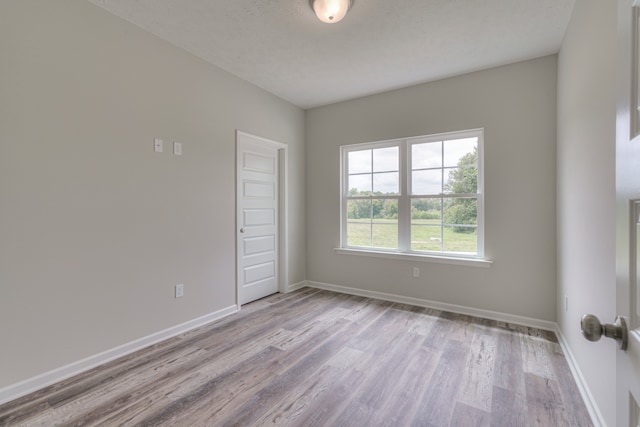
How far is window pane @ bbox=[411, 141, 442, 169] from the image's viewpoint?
137 inches

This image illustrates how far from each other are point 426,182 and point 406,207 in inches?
15.4

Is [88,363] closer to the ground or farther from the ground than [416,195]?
closer to the ground

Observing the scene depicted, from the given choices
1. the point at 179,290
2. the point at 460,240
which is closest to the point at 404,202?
the point at 460,240

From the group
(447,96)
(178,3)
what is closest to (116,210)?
(178,3)

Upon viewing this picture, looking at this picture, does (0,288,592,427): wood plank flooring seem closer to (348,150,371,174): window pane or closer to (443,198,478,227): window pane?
(443,198,478,227): window pane

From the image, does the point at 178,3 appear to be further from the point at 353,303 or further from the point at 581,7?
the point at 353,303

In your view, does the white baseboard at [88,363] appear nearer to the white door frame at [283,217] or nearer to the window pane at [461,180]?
the white door frame at [283,217]

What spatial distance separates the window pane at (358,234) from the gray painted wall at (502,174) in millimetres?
317

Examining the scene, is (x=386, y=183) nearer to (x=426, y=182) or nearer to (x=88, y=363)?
(x=426, y=182)

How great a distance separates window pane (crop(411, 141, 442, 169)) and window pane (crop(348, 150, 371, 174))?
625 mm

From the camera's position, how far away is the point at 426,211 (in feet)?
11.6

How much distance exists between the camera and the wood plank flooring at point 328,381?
5.48 ft

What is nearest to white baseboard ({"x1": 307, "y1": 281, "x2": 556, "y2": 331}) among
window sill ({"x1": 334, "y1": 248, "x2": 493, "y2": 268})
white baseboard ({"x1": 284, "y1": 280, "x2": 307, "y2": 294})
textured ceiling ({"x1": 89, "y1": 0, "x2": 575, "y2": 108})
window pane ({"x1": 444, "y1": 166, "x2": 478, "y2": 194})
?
white baseboard ({"x1": 284, "y1": 280, "x2": 307, "y2": 294})

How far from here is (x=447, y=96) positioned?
3344 millimetres
